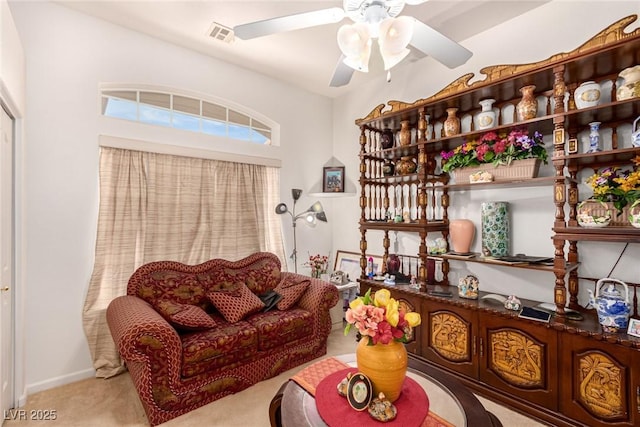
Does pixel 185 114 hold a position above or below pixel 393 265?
above

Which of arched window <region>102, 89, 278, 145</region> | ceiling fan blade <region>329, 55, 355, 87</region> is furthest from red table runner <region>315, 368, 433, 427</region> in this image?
arched window <region>102, 89, 278, 145</region>

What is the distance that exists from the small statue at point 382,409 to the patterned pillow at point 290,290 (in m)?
1.68

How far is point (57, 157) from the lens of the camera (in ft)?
8.46

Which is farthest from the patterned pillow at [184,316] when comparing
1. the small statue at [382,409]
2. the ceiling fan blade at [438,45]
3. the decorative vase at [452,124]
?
the decorative vase at [452,124]

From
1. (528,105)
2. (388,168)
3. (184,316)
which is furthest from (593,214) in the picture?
(184,316)

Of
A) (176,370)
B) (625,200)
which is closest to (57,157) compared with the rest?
(176,370)

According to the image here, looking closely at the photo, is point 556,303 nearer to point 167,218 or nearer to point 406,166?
point 406,166

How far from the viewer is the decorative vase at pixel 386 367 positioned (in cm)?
147

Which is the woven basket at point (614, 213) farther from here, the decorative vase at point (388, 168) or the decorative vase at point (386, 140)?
the decorative vase at point (386, 140)

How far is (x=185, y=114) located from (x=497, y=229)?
3.27 meters

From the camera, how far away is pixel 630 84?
6.42 feet

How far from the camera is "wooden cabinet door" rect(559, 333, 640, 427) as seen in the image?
178 cm

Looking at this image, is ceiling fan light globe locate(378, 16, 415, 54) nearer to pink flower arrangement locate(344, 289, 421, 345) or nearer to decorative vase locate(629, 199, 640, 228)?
pink flower arrangement locate(344, 289, 421, 345)

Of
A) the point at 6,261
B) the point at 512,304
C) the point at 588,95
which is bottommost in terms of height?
the point at 512,304
